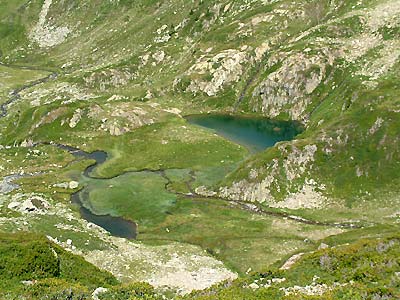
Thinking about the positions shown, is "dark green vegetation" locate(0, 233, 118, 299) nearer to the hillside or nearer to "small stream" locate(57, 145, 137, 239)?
the hillside

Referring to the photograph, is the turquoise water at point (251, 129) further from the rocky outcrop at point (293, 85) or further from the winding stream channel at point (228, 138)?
the rocky outcrop at point (293, 85)

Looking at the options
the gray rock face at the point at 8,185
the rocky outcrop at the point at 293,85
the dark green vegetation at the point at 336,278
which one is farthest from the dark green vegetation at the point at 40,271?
the rocky outcrop at the point at 293,85

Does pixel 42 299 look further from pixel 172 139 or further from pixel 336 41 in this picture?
pixel 336 41

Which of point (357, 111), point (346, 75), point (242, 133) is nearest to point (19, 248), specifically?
point (357, 111)

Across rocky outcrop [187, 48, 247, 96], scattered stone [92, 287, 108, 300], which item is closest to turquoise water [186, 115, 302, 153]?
rocky outcrop [187, 48, 247, 96]

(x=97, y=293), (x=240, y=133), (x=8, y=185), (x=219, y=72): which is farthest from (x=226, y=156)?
(x=97, y=293)
